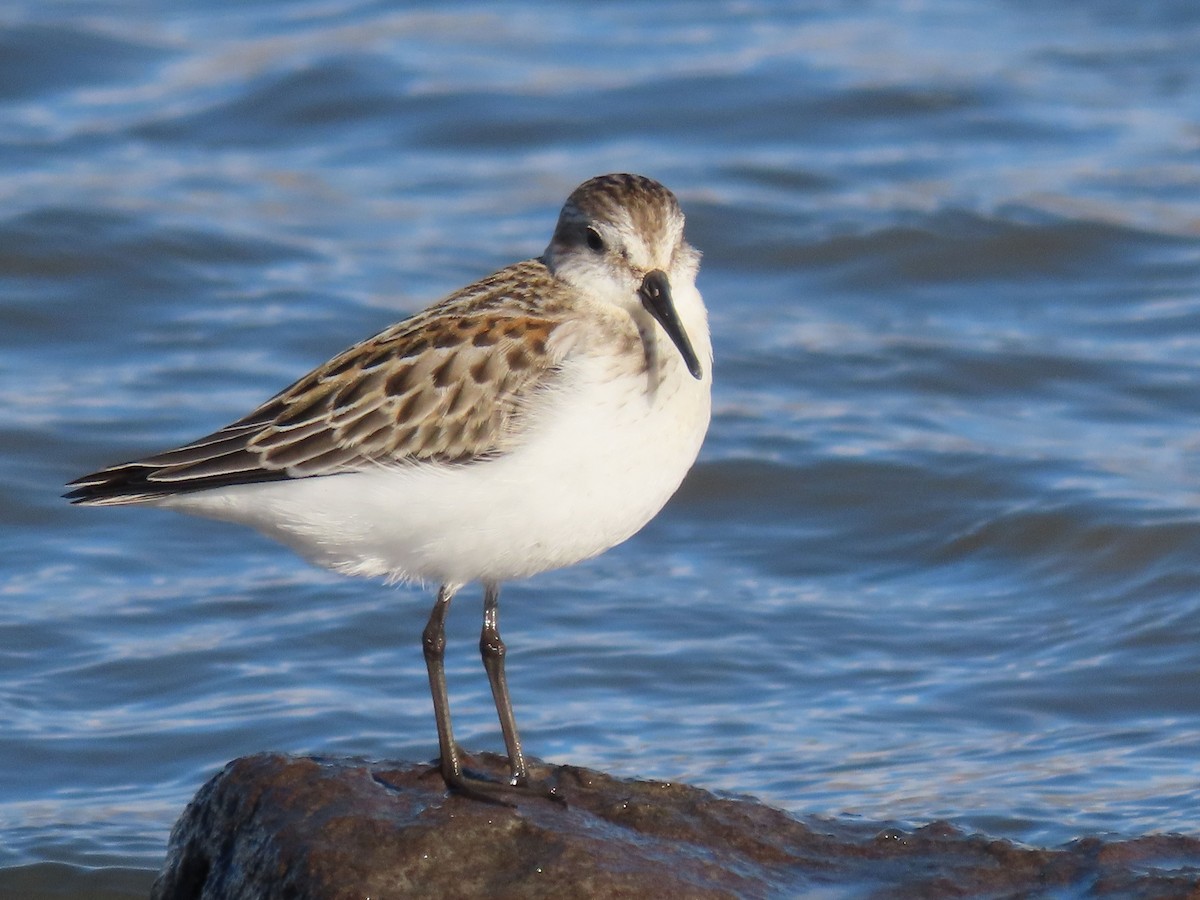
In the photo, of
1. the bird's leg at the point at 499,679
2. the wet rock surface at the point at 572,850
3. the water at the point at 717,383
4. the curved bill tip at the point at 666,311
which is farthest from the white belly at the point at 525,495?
the water at the point at 717,383

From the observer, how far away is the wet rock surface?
6.51 metres

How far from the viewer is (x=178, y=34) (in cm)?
2034

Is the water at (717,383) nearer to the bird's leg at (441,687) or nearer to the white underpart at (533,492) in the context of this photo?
the bird's leg at (441,687)

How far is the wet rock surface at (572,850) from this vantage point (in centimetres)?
651

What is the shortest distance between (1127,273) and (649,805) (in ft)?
34.2

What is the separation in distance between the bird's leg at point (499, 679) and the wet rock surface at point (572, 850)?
19cm

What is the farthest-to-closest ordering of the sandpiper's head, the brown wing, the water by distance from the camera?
the water → the sandpiper's head → the brown wing

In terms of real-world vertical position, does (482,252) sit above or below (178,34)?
below

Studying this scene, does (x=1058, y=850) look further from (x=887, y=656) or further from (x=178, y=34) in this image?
(x=178, y=34)

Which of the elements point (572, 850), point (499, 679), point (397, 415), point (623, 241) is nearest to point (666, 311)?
point (623, 241)

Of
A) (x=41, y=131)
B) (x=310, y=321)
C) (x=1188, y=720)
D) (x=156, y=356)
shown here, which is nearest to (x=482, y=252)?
(x=310, y=321)

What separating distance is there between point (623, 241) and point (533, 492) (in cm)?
106

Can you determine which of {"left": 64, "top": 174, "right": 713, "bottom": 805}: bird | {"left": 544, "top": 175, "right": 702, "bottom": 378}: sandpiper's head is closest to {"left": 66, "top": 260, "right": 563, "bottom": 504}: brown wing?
{"left": 64, "top": 174, "right": 713, "bottom": 805}: bird

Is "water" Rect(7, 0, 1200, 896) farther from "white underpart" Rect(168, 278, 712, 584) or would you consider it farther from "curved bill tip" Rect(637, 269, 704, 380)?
"curved bill tip" Rect(637, 269, 704, 380)
